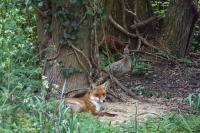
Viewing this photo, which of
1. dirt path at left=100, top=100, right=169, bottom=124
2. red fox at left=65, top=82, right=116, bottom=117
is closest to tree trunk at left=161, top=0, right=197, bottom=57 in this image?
dirt path at left=100, top=100, right=169, bottom=124

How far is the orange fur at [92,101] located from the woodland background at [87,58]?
1.03 ft

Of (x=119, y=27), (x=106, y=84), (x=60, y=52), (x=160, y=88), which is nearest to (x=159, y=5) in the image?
(x=119, y=27)

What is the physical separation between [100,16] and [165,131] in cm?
291

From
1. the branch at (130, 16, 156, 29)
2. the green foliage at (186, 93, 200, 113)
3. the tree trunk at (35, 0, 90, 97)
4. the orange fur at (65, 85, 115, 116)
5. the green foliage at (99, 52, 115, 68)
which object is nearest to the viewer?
the green foliage at (186, 93, 200, 113)

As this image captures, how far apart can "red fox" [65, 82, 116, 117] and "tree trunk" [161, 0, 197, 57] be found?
4.41 metres

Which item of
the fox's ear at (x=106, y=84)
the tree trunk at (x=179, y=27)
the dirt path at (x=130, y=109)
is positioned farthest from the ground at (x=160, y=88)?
the tree trunk at (x=179, y=27)

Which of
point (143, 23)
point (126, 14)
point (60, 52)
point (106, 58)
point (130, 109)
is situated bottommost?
point (130, 109)

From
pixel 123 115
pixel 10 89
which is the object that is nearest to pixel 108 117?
pixel 123 115

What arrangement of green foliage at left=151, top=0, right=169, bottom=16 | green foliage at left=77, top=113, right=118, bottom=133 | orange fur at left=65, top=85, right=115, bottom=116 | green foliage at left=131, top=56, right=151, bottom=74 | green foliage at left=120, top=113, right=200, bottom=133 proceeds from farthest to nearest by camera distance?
green foliage at left=151, top=0, right=169, bottom=16
green foliage at left=131, top=56, right=151, bottom=74
orange fur at left=65, top=85, right=115, bottom=116
green foliage at left=120, top=113, right=200, bottom=133
green foliage at left=77, top=113, right=118, bottom=133

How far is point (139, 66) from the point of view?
11055mm

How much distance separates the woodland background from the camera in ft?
17.2

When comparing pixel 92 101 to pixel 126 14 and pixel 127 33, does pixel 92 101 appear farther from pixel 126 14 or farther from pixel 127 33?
pixel 126 14

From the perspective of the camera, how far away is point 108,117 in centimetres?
782

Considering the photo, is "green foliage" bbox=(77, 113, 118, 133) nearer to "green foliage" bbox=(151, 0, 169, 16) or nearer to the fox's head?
the fox's head
